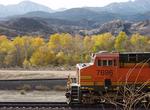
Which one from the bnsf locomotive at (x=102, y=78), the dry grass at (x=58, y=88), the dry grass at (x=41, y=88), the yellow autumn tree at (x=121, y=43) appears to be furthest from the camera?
the yellow autumn tree at (x=121, y=43)

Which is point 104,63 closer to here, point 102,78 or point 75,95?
point 102,78

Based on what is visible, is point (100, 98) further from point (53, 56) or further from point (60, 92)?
point (53, 56)

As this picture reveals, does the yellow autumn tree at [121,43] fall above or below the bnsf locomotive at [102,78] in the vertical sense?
below

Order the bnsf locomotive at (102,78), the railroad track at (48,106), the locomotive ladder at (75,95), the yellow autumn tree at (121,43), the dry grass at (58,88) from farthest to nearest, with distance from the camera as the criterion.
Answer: the yellow autumn tree at (121,43)
the dry grass at (58,88)
the locomotive ladder at (75,95)
the bnsf locomotive at (102,78)
the railroad track at (48,106)

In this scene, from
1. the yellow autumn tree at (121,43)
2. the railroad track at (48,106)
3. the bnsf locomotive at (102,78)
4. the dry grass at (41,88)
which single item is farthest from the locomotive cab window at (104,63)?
the yellow autumn tree at (121,43)

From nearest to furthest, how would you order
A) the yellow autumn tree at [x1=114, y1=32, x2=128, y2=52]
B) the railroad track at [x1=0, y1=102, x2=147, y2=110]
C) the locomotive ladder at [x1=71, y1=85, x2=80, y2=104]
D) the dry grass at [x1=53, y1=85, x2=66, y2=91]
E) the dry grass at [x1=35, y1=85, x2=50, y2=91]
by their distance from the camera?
the railroad track at [x1=0, y1=102, x2=147, y2=110] < the locomotive ladder at [x1=71, y1=85, x2=80, y2=104] < the dry grass at [x1=53, y1=85, x2=66, y2=91] < the dry grass at [x1=35, y1=85, x2=50, y2=91] < the yellow autumn tree at [x1=114, y1=32, x2=128, y2=52]

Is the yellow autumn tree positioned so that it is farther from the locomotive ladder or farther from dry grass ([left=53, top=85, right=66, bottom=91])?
the locomotive ladder

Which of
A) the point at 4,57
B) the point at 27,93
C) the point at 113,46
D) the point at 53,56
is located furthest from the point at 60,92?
Answer: the point at 113,46

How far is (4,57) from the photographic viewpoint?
8375cm

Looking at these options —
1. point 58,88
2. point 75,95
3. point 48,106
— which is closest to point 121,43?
point 58,88

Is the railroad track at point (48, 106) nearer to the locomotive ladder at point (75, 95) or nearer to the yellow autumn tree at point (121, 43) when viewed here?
the locomotive ladder at point (75, 95)

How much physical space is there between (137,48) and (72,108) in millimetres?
64703

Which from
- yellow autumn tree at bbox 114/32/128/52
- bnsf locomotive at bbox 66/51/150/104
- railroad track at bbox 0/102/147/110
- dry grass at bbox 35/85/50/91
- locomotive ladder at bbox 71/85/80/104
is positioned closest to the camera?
railroad track at bbox 0/102/147/110

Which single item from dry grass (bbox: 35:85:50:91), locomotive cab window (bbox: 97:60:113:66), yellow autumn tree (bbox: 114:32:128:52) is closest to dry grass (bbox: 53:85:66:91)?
dry grass (bbox: 35:85:50:91)
